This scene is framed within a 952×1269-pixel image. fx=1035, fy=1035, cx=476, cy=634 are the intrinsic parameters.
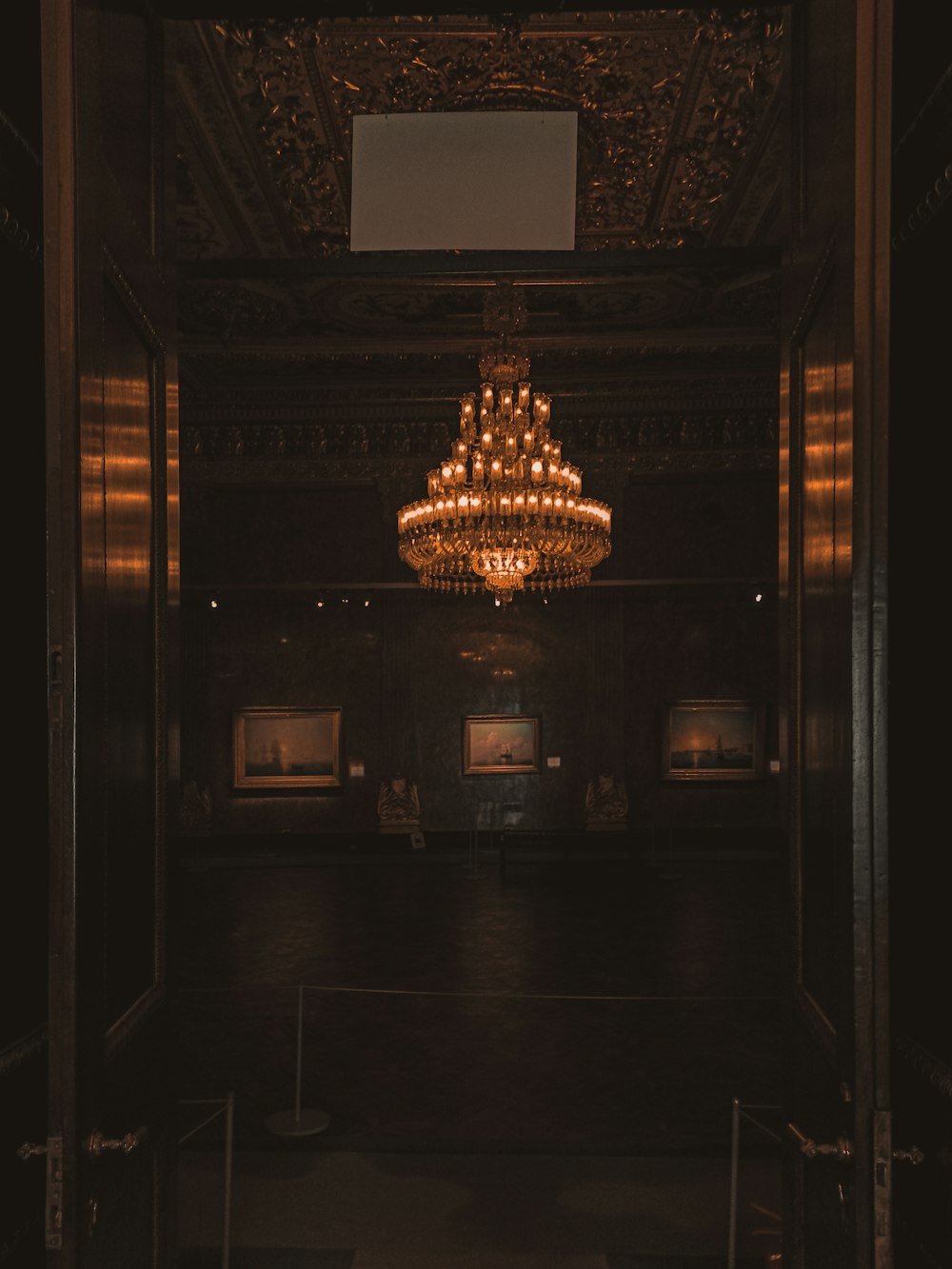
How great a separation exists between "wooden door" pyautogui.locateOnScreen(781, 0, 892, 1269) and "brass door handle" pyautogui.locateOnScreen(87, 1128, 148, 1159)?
114 cm

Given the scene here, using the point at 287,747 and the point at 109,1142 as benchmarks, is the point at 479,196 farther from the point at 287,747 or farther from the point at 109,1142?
the point at 287,747

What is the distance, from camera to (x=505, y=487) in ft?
27.7

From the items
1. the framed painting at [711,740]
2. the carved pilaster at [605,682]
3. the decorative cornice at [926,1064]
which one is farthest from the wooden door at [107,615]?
the framed painting at [711,740]

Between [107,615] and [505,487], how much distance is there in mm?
6726

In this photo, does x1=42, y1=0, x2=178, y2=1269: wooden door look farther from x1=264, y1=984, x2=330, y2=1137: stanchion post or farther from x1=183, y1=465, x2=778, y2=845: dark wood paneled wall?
x1=183, y1=465, x2=778, y2=845: dark wood paneled wall

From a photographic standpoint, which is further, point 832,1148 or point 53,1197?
point 832,1148

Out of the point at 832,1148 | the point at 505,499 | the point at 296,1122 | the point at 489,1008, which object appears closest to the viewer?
the point at 832,1148

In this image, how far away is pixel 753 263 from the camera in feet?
10.5

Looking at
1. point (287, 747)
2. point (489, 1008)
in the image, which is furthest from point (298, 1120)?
point (287, 747)

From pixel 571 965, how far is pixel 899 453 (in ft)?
23.3

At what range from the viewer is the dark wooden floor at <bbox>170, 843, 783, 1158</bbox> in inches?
205

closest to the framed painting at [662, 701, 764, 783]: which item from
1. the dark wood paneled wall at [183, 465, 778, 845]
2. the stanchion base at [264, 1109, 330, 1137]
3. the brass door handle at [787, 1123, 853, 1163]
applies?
the dark wood paneled wall at [183, 465, 778, 845]

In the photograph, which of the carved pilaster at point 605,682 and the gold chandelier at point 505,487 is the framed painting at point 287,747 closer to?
the carved pilaster at point 605,682

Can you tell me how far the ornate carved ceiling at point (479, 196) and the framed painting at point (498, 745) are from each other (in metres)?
4.46
